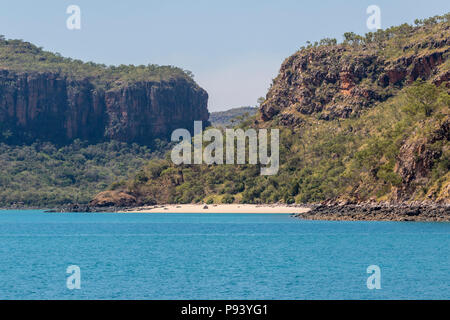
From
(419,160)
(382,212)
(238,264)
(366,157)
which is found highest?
(366,157)

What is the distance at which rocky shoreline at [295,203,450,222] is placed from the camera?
110188 millimetres

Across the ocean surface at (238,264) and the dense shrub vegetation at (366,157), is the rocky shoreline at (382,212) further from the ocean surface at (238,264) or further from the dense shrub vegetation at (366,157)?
the ocean surface at (238,264)

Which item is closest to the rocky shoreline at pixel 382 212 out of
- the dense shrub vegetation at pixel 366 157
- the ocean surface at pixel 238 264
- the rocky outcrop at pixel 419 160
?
the rocky outcrop at pixel 419 160

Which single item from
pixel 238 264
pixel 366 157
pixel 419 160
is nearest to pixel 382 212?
A: pixel 419 160

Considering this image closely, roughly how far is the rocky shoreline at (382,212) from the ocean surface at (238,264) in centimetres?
377

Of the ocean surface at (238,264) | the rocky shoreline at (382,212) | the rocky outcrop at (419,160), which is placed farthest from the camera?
the rocky outcrop at (419,160)

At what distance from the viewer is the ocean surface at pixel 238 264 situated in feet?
165

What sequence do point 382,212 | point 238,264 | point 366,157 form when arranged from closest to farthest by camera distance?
point 238,264 → point 382,212 → point 366,157

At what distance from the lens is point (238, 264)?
6525cm

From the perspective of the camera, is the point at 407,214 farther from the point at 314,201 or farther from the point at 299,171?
the point at 299,171

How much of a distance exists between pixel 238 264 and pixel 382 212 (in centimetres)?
6145

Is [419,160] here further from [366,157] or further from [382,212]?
[366,157]
